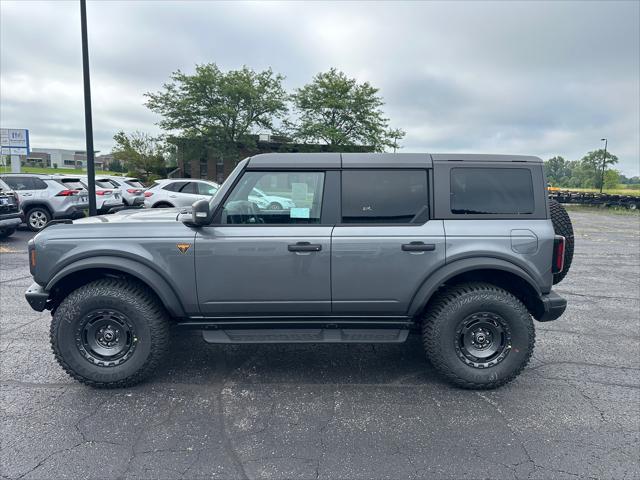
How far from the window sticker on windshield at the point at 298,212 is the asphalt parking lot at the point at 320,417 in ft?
4.68

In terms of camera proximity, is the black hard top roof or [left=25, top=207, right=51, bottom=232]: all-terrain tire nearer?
the black hard top roof

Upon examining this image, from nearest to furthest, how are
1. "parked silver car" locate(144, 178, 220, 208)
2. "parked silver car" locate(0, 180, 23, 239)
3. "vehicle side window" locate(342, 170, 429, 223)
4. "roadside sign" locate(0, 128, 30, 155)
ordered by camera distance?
"vehicle side window" locate(342, 170, 429, 223), "parked silver car" locate(0, 180, 23, 239), "parked silver car" locate(144, 178, 220, 208), "roadside sign" locate(0, 128, 30, 155)

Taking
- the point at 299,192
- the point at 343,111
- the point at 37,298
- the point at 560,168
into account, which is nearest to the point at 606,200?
the point at 343,111

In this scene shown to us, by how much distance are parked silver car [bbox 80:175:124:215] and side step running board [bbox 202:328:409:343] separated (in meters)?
12.0

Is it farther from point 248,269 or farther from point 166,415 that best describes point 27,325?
point 248,269

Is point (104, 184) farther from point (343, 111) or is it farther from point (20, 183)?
point (343, 111)

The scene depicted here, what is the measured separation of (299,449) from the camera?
249cm

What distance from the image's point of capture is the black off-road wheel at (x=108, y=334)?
122 inches

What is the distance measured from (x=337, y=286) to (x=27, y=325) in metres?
3.85

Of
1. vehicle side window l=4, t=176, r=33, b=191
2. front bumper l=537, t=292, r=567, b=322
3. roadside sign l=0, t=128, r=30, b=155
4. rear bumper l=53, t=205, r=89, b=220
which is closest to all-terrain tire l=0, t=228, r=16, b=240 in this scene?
rear bumper l=53, t=205, r=89, b=220

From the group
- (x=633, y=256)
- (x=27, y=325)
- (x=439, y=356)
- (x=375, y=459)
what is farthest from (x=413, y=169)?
(x=633, y=256)

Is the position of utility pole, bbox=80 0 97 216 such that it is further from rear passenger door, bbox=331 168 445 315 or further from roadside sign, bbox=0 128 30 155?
roadside sign, bbox=0 128 30 155

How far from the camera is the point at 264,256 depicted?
3111 mm

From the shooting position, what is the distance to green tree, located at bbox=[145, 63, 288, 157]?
32969 millimetres
